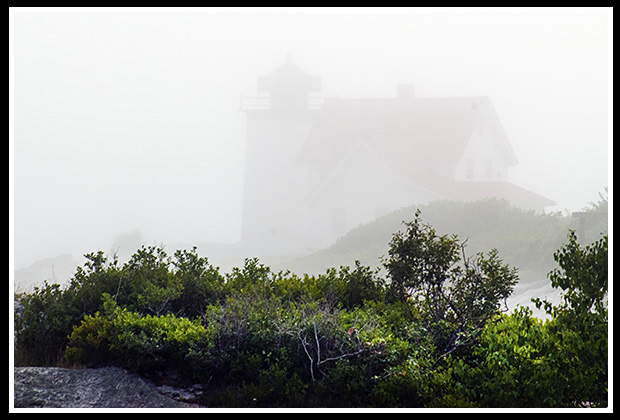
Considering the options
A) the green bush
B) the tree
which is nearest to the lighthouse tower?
the tree

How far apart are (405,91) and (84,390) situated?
57.0 ft

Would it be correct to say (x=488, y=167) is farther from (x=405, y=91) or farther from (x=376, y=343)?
(x=376, y=343)

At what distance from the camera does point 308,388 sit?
4.35 m

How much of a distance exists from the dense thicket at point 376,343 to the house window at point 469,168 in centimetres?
1429

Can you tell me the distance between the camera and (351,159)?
1936cm

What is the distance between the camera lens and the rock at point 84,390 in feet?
13.9

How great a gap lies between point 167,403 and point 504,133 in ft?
56.8

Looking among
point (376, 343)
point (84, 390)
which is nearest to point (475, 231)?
point (376, 343)

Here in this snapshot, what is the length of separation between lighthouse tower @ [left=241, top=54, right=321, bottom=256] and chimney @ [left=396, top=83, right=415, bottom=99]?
2452mm

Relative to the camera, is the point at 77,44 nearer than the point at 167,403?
No

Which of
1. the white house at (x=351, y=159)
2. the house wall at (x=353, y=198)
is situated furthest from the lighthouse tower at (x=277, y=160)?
the house wall at (x=353, y=198)

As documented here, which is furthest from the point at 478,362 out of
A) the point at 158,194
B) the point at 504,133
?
the point at 158,194

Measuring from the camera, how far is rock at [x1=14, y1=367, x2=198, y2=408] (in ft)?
13.9
